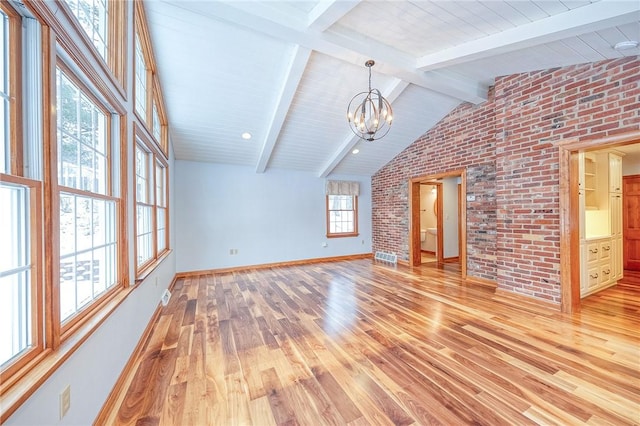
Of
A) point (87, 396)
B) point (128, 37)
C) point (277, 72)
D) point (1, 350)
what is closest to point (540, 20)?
point (277, 72)

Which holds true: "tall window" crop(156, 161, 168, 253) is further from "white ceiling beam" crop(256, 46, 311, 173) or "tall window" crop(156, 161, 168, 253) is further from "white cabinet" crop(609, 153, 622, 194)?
"white cabinet" crop(609, 153, 622, 194)

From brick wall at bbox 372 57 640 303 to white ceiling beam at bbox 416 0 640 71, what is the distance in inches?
32.2

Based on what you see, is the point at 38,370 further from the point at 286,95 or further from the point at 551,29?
the point at 551,29

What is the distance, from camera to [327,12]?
2.31 m

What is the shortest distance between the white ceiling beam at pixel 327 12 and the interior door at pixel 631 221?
6.43 metres

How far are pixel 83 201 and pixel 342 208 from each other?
559 cm

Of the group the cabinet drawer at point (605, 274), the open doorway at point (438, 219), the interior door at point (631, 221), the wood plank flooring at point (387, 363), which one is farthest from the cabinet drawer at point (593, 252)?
the interior door at point (631, 221)

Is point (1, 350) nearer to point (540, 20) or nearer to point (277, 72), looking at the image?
point (277, 72)

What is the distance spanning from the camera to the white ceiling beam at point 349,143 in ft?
12.4

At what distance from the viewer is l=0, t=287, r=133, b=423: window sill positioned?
801mm

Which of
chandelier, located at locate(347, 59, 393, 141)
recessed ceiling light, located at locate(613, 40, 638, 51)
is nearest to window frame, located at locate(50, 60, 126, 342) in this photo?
chandelier, located at locate(347, 59, 393, 141)

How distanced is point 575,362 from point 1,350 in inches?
134

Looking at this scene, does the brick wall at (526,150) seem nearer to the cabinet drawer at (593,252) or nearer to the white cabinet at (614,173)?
the cabinet drawer at (593,252)

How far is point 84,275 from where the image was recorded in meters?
1.55
